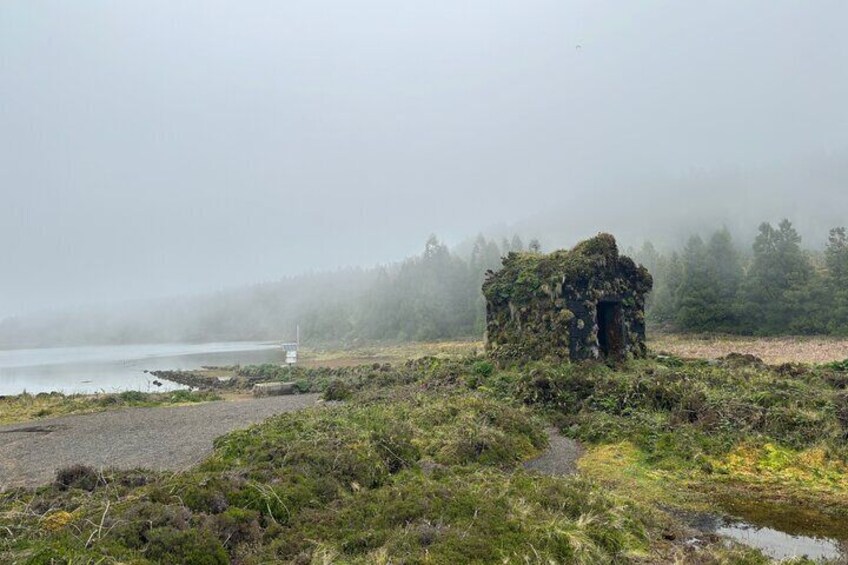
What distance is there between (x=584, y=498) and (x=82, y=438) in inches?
599

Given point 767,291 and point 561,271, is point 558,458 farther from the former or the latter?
point 767,291

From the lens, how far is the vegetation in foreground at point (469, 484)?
6238 mm

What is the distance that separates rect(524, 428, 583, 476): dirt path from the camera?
11034 mm

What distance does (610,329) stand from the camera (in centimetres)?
2331

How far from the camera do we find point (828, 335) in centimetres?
4734

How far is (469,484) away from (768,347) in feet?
131

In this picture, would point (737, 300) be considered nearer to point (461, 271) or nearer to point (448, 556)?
point (461, 271)

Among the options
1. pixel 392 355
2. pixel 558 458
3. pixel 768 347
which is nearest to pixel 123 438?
pixel 558 458

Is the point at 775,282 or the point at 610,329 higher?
the point at 775,282

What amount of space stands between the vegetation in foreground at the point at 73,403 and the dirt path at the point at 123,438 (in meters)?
1.79

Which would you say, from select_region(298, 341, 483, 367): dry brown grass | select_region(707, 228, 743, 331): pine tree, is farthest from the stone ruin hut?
select_region(707, 228, 743, 331): pine tree

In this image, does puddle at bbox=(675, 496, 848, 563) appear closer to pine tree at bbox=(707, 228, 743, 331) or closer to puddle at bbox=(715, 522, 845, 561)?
puddle at bbox=(715, 522, 845, 561)

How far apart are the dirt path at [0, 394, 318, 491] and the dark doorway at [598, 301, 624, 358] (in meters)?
13.2

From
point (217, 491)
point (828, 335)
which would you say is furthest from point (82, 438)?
point (828, 335)
